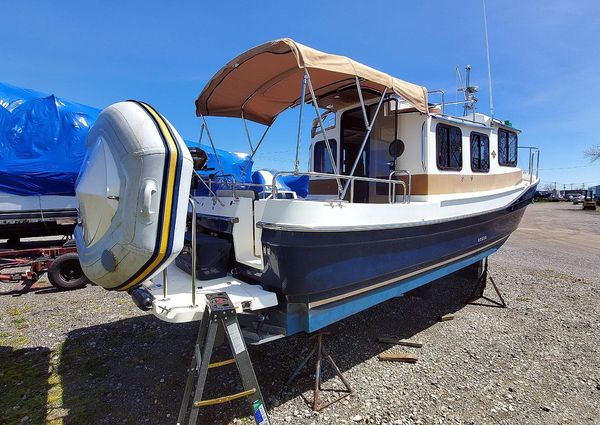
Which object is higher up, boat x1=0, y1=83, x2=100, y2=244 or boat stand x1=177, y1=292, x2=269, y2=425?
boat x1=0, y1=83, x2=100, y2=244

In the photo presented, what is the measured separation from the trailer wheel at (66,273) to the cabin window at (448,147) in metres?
6.24

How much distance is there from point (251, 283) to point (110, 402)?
5.34 ft

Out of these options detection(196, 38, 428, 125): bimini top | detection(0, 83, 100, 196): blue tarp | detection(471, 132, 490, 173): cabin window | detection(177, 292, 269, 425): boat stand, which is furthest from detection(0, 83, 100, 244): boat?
detection(471, 132, 490, 173): cabin window

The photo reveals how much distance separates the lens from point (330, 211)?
2980 millimetres

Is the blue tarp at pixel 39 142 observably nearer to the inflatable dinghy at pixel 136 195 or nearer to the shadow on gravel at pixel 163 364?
the shadow on gravel at pixel 163 364

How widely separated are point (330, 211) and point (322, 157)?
3400 mm

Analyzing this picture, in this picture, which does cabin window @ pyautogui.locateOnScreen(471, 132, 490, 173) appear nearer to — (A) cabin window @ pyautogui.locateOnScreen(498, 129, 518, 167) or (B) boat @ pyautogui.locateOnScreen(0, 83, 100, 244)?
(A) cabin window @ pyautogui.locateOnScreen(498, 129, 518, 167)

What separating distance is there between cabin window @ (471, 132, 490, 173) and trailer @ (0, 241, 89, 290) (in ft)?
22.7

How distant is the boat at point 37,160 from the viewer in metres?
6.69

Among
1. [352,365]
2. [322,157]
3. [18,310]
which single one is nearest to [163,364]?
[352,365]

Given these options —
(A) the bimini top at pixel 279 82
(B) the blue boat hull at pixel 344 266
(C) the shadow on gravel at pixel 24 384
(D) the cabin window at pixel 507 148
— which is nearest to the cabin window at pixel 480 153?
(D) the cabin window at pixel 507 148

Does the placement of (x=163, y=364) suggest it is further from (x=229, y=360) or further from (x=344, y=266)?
(x=344, y=266)

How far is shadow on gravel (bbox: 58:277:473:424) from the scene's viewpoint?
121 inches

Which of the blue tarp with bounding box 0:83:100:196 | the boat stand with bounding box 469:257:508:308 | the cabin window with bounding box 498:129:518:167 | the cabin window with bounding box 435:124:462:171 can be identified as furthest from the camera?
the blue tarp with bounding box 0:83:100:196
